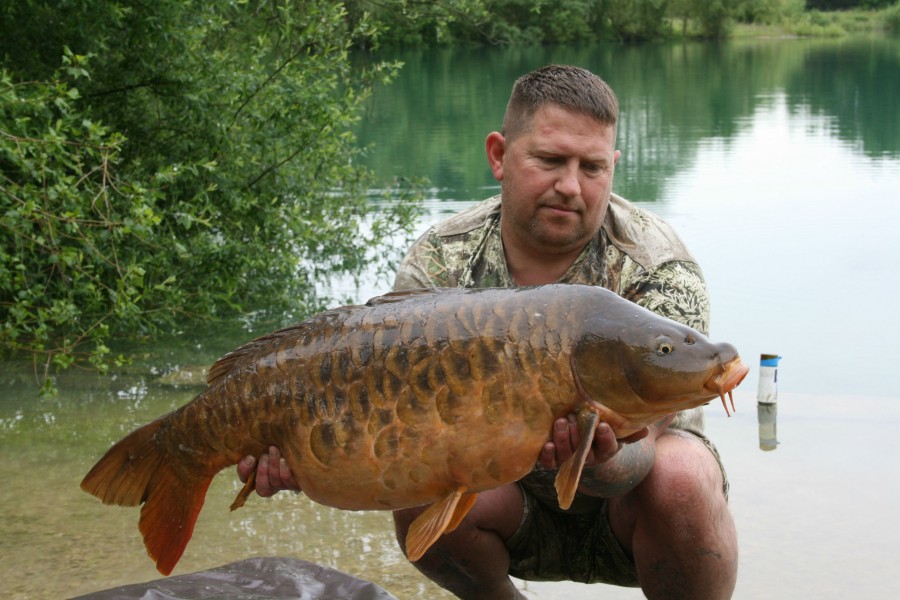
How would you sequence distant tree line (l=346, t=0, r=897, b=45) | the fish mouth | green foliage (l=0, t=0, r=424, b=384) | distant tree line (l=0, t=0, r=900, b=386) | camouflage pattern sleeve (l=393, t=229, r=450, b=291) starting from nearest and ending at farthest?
the fish mouth → camouflage pattern sleeve (l=393, t=229, r=450, b=291) → distant tree line (l=0, t=0, r=900, b=386) → green foliage (l=0, t=0, r=424, b=384) → distant tree line (l=346, t=0, r=897, b=45)

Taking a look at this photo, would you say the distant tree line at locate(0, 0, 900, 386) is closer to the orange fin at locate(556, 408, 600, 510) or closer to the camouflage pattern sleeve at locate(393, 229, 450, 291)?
the camouflage pattern sleeve at locate(393, 229, 450, 291)

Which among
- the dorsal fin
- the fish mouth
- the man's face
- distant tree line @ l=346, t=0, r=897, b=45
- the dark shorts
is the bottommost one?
distant tree line @ l=346, t=0, r=897, b=45

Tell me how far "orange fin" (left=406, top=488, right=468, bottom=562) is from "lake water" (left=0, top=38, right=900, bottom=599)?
0.80 metres

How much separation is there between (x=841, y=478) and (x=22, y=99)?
9.07ft

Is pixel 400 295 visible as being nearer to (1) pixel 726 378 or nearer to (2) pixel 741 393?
(1) pixel 726 378

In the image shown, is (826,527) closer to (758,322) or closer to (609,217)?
(609,217)

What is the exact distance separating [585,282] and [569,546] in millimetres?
548

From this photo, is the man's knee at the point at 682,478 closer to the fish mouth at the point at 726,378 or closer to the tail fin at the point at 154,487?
the fish mouth at the point at 726,378

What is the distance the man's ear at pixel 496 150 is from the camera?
2.50 metres

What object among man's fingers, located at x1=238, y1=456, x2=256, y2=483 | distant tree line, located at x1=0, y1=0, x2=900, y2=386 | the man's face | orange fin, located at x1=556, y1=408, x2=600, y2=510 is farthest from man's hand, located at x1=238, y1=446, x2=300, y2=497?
distant tree line, located at x1=0, y1=0, x2=900, y2=386

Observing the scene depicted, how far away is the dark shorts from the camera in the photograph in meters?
2.37

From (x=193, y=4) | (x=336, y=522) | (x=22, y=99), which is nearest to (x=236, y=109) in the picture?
(x=193, y=4)

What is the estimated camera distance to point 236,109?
5066 millimetres

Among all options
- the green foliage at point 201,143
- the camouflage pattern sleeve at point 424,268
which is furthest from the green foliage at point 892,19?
the camouflage pattern sleeve at point 424,268
